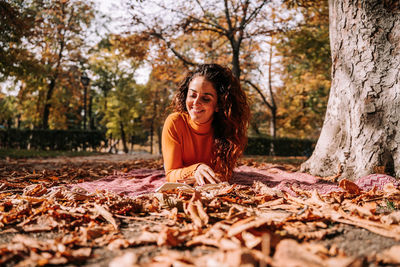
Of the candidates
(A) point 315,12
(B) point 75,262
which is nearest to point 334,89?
(B) point 75,262

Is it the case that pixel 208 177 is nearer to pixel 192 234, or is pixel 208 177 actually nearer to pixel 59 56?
pixel 192 234

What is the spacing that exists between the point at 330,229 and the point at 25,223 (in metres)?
1.55

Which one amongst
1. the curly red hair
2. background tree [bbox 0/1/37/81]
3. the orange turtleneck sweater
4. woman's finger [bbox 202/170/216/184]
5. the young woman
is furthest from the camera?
background tree [bbox 0/1/37/81]

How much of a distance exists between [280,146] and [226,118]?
46.5ft

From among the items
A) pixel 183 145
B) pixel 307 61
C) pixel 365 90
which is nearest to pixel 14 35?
pixel 183 145

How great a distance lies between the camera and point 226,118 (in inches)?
120

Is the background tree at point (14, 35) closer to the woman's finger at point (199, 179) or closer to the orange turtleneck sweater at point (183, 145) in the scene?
the orange turtleneck sweater at point (183, 145)

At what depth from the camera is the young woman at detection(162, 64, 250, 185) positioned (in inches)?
106

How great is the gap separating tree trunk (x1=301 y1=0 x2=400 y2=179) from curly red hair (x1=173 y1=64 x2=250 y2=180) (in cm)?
119

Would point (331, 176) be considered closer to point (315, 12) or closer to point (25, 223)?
point (25, 223)

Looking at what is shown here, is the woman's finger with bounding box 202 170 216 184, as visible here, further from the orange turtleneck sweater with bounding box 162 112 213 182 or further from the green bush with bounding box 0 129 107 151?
the green bush with bounding box 0 129 107 151

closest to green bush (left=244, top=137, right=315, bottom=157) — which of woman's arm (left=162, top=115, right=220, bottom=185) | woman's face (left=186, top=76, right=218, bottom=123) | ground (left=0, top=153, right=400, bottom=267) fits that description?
woman's face (left=186, top=76, right=218, bottom=123)

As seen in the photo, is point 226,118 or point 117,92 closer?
point 226,118

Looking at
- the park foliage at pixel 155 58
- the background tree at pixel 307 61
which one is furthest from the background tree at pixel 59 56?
the background tree at pixel 307 61
